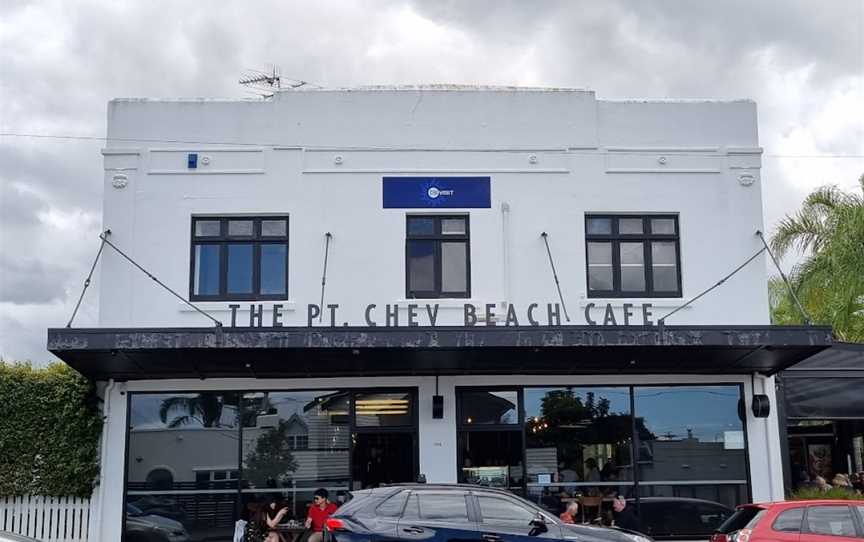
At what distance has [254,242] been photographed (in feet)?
61.7

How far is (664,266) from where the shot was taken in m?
19.1

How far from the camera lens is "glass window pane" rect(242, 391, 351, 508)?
1780cm

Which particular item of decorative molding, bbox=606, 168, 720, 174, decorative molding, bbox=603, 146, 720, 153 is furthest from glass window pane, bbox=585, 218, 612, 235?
decorative molding, bbox=603, 146, 720, 153

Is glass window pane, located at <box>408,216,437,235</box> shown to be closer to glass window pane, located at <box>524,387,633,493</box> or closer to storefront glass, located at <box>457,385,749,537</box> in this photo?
storefront glass, located at <box>457,385,749,537</box>

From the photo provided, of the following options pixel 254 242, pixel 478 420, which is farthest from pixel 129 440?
pixel 478 420

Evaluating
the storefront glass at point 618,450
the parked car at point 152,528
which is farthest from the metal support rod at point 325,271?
the parked car at point 152,528

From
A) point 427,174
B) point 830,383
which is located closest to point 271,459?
point 427,174

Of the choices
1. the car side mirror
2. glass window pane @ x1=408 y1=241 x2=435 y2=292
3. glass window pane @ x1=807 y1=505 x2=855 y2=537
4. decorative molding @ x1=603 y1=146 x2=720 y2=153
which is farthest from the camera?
decorative molding @ x1=603 y1=146 x2=720 y2=153

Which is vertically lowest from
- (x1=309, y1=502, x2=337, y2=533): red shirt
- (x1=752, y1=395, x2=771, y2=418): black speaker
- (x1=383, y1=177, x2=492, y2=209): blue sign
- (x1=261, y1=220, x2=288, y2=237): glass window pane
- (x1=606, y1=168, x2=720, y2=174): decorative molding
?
(x1=309, y1=502, x2=337, y2=533): red shirt

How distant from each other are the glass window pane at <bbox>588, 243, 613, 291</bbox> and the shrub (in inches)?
358

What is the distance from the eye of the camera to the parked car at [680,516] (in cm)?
1800

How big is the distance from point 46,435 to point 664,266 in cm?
1132

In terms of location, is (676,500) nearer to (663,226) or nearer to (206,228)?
(663,226)

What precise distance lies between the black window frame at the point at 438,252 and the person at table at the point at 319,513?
397 centimetres
